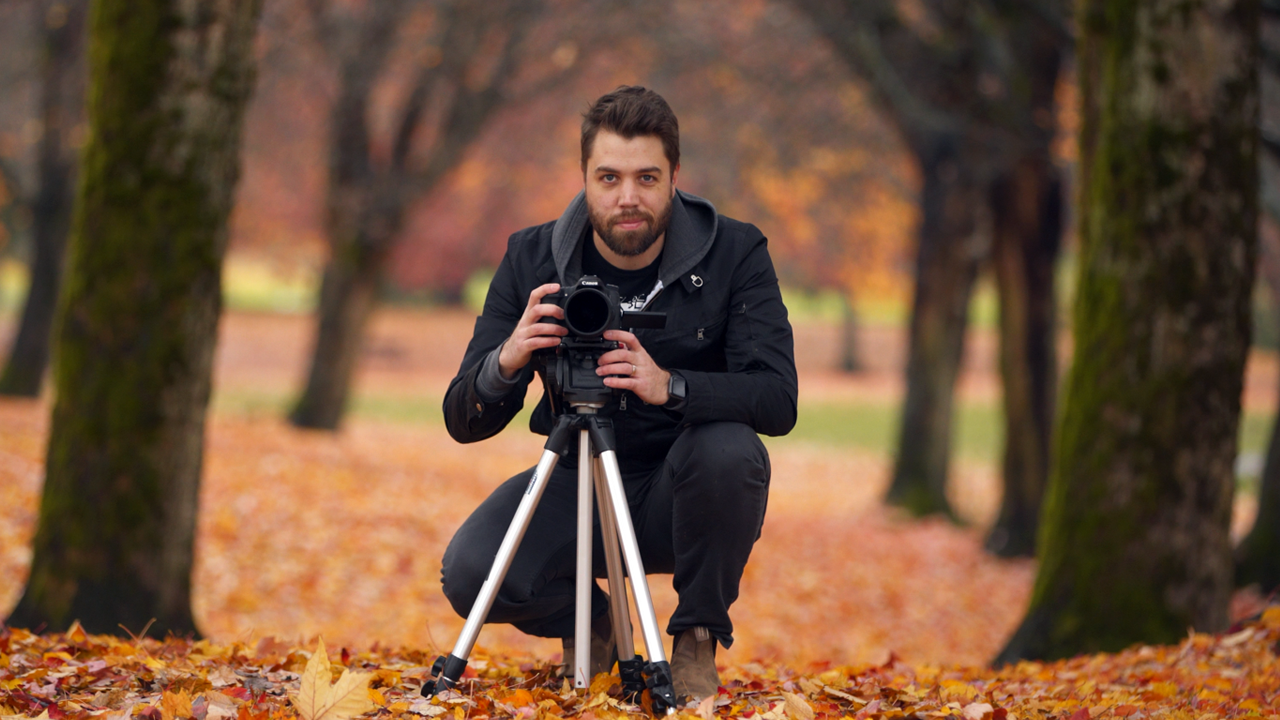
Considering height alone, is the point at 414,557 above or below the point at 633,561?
below

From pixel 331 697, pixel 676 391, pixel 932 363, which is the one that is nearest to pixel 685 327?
pixel 676 391

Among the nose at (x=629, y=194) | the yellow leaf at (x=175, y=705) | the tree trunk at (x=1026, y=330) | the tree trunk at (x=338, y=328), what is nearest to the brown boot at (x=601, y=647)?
the yellow leaf at (x=175, y=705)

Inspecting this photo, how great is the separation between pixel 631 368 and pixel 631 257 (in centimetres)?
55

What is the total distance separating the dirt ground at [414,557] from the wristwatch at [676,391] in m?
1.73

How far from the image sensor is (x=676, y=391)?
3111mm

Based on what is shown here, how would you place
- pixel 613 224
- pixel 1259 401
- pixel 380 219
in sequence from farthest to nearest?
pixel 1259 401, pixel 380 219, pixel 613 224

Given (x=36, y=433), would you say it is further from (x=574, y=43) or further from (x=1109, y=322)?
(x=1109, y=322)

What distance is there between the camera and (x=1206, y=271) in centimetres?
494

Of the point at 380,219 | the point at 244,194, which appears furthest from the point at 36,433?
the point at 244,194

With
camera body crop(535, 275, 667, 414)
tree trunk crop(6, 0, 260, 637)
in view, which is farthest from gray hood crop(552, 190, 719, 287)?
tree trunk crop(6, 0, 260, 637)

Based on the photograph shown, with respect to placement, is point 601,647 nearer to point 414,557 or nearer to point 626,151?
point 626,151

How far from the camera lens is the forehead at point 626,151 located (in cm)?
320

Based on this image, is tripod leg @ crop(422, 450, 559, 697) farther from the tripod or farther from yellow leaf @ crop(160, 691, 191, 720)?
yellow leaf @ crop(160, 691, 191, 720)

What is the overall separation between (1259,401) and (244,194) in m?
27.9
